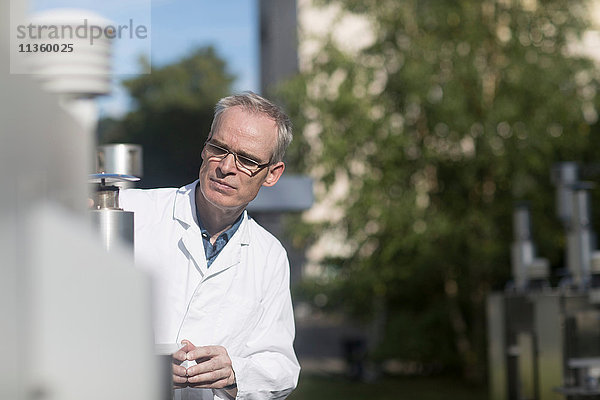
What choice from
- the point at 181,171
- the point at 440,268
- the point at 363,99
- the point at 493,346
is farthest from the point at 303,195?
the point at 440,268

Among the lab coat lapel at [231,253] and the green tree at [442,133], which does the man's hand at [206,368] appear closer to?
the lab coat lapel at [231,253]

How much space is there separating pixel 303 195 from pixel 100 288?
363 cm

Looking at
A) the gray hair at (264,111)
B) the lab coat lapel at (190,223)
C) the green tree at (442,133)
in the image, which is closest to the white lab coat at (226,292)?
the lab coat lapel at (190,223)

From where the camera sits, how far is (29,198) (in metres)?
0.70

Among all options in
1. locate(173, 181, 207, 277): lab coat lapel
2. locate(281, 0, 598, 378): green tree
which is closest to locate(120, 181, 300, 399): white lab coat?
locate(173, 181, 207, 277): lab coat lapel

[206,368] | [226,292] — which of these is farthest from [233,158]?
[206,368]

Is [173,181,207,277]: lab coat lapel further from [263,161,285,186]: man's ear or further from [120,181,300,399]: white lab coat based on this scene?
[263,161,285,186]: man's ear

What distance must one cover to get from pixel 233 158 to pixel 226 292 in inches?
8.9

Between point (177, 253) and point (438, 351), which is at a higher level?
point (177, 253)

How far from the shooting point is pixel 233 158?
4.97 ft

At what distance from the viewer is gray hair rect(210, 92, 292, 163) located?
1.53 metres

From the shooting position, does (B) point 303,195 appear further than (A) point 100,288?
Yes

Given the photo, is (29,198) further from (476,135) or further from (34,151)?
(476,135)

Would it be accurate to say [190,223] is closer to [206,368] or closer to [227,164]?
[227,164]
